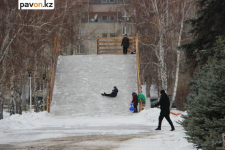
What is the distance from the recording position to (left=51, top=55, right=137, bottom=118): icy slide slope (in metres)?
28.9

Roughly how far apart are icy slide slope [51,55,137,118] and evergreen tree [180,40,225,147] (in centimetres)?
1744

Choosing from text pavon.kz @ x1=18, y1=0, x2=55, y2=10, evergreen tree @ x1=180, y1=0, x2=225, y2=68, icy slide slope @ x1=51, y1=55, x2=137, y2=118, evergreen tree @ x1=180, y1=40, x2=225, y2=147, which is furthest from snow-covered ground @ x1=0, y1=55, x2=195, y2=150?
text pavon.kz @ x1=18, y1=0, x2=55, y2=10

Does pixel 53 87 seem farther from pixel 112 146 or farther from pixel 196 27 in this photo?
pixel 112 146

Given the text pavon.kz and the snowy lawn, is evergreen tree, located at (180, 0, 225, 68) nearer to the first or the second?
the snowy lawn

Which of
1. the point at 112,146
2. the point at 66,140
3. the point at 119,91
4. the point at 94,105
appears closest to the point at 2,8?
the point at 94,105

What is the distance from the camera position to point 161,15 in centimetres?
3600

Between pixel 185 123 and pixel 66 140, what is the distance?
3892mm

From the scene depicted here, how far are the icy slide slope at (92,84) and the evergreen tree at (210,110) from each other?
17.4 meters

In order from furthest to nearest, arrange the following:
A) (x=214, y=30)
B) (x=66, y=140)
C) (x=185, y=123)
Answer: (x=214, y=30)
(x=66, y=140)
(x=185, y=123)

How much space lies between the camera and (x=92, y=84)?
32.9 m

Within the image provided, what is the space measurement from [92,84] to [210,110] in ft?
76.4

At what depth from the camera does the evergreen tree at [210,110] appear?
963 centimetres

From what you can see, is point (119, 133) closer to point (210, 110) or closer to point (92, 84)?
point (210, 110)

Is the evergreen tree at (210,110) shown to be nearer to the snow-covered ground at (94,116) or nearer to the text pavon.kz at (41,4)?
the snow-covered ground at (94,116)
